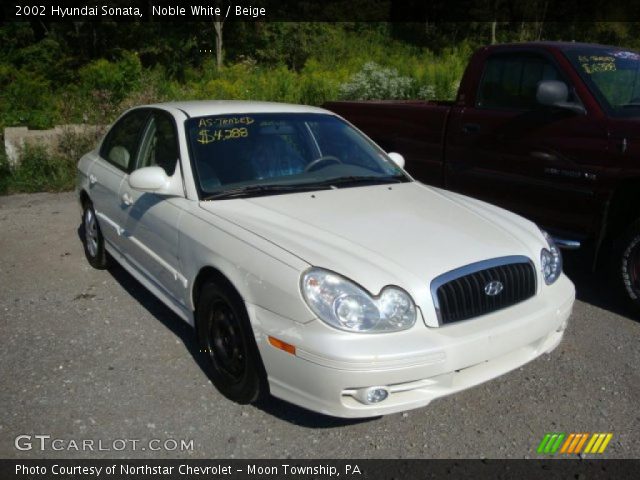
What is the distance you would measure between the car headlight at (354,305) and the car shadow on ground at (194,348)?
2.44 feet

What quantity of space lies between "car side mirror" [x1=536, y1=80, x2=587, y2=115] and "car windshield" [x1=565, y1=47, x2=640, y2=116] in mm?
210

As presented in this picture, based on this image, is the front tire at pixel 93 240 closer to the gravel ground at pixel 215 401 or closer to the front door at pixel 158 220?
the gravel ground at pixel 215 401

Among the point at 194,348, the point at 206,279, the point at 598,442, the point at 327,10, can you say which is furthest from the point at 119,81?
the point at 327,10

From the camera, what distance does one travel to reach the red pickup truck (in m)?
4.29

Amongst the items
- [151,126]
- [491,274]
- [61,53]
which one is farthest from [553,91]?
[61,53]

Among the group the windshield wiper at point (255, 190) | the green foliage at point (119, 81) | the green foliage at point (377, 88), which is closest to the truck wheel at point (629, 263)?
the windshield wiper at point (255, 190)

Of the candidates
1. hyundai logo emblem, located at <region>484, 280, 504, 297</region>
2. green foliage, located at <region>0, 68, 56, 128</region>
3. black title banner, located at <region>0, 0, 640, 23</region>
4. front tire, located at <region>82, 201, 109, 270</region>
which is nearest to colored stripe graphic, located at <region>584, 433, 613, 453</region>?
hyundai logo emblem, located at <region>484, 280, 504, 297</region>

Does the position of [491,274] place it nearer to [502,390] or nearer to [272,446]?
[502,390]

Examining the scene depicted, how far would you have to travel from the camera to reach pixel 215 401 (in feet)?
10.6

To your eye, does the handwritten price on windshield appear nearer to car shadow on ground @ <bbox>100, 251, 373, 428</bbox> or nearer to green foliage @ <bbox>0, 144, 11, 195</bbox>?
car shadow on ground @ <bbox>100, 251, 373, 428</bbox>

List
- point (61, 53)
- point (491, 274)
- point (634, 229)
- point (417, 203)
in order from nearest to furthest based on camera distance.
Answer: point (491, 274) → point (417, 203) → point (634, 229) → point (61, 53)

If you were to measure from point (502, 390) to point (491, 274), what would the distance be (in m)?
0.88

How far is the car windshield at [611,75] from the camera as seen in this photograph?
4559mm

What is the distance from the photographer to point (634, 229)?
4188 millimetres
